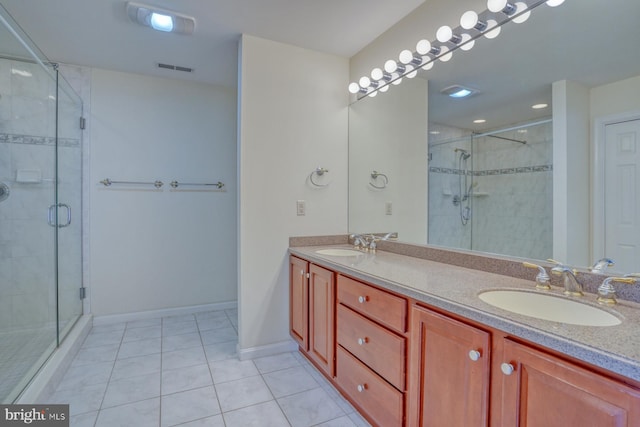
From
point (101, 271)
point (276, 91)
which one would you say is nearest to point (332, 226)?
point (276, 91)

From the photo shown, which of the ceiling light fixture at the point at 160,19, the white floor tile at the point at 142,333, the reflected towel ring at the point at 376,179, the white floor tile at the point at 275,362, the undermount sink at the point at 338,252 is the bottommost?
the white floor tile at the point at 275,362

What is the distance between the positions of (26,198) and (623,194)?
11.2 feet

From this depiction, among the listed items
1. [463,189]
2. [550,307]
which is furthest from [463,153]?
[550,307]

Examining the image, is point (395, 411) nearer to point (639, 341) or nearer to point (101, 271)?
point (639, 341)

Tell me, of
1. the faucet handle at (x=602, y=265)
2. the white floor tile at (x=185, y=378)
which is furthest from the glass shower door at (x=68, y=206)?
the faucet handle at (x=602, y=265)

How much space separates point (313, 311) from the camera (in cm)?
208

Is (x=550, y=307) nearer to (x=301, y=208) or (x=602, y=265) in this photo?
(x=602, y=265)

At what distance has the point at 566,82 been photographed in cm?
134

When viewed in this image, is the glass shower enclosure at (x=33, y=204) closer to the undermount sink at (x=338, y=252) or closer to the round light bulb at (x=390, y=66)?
the undermount sink at (x=338, y=252)

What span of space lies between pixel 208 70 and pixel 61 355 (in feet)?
8.20

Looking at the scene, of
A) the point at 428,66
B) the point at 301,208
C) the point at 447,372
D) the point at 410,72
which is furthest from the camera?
the point at 301,208

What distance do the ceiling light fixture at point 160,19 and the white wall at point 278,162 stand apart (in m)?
0.38

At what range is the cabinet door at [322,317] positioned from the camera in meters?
1.85

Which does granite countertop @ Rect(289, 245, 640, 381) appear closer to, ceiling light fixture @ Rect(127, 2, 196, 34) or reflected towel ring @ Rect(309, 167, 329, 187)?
reflected towel ring @ Rect(309, 167, 329, 187)
